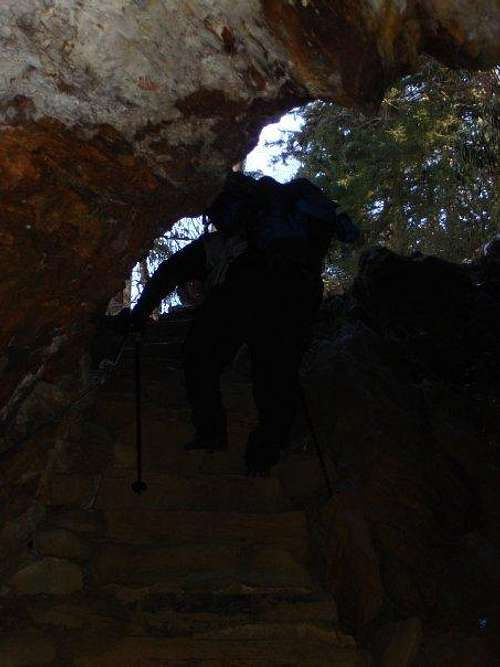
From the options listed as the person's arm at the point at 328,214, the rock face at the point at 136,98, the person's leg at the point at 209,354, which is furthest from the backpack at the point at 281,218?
the rock face at the point at 136,98

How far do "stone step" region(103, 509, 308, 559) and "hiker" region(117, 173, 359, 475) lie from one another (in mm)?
478

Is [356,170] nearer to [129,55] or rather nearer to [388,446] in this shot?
[388,446]

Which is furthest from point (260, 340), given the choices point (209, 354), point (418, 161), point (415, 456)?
point (418, 161)

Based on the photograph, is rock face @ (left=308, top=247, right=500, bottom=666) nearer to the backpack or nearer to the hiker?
the hiker

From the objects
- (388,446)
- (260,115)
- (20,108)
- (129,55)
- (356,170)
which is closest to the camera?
(20,108)

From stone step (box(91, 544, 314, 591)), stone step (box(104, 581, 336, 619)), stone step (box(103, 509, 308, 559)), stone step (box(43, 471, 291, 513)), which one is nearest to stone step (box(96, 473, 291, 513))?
stone step (box(43, 471, 291, 513))

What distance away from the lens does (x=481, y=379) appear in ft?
24.4

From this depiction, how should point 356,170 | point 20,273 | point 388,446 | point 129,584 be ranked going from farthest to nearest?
point 356,170 < point 388,446 < point 129,584 < point 20,273

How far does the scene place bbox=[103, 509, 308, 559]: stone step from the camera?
14.7 ft

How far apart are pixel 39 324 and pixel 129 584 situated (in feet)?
5.48

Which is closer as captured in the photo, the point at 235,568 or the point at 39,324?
the point at 39,324

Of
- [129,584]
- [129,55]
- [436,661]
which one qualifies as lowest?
[436,661]

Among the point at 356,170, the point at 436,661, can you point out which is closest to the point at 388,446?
the point at 436,661

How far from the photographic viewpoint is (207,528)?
4527 mm
